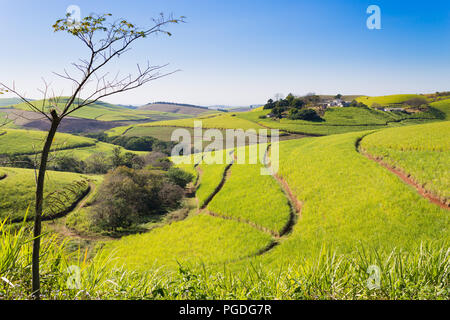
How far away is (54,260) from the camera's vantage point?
5.01 metres

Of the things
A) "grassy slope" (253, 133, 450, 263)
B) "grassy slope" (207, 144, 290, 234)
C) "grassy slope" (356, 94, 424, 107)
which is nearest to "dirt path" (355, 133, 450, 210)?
"grassy slope" (253, 133, 450, 263)

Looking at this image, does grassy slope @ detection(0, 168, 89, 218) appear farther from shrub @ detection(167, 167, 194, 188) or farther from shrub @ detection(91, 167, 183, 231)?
shrub @ detection(167, 167, 194, 188)

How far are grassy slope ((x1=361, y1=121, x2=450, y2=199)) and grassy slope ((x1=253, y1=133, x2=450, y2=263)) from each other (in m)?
1.17

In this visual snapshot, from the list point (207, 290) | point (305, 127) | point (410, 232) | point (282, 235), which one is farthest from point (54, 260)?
point (305, 127)

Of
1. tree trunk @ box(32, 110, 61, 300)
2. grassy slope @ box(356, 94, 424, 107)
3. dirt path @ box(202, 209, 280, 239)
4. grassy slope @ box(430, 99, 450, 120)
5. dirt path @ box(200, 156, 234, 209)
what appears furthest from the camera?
grassy slope @ box(356, 94, 424, 107)

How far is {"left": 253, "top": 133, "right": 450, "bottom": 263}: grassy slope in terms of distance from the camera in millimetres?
12477

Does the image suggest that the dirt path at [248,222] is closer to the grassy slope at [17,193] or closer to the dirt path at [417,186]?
the dirt path at [417,186]

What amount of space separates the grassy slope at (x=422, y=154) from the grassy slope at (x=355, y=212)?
117 centimetres

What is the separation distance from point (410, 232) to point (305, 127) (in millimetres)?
54055

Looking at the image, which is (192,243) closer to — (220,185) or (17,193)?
(220,185)

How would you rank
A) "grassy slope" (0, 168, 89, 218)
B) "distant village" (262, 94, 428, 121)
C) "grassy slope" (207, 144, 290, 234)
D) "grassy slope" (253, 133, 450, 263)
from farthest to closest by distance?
"distant village" (262, 94, 428, 121) → "grassy slope" (0, 168, 89, 218) → "grassy slope" (207, 144, 290, 234) → "grassy slope" (253, 133, 450, 263)

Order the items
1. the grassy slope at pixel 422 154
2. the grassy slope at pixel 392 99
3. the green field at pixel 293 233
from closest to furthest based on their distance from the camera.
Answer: the green field at pixel 293 233 → the grassy slope at pixel 422 154 → the grassy slope at pixel 392 99

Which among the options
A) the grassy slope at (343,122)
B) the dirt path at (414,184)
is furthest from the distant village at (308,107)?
the dirt path at (414,184)

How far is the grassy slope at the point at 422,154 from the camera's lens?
50.9ft
